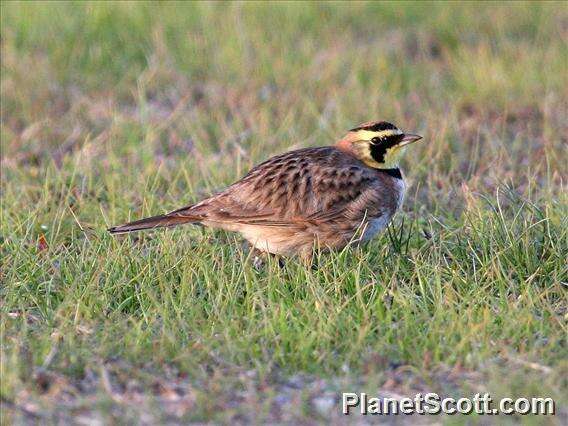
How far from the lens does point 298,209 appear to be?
6.31 metres

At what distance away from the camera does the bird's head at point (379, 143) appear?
22.1 feet

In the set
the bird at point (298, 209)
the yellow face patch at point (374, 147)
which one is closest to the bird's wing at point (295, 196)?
the bird at point (298, 209)

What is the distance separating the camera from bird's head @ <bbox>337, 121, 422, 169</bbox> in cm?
674

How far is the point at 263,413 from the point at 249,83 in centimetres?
611

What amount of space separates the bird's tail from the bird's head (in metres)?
1.15

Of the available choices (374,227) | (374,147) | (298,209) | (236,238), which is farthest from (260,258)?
(374,147)

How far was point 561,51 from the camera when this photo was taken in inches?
441

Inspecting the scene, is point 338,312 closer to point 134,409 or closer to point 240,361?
point 240,361

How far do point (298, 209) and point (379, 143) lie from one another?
0.77 meters

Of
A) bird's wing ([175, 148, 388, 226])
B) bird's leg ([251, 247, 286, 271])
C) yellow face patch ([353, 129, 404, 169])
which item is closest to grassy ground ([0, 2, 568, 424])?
bird's leg ([251, 247, 286, 271])

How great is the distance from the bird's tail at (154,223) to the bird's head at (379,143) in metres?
1.15

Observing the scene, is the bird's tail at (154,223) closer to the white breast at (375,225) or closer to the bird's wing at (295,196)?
the bird's wing at (295,196)

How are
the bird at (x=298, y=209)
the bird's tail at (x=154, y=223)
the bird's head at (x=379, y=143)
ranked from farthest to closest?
the bird's head at (x=379, y=143) → the bird at (x=298, y=209) → the bird's tail at (x=154, y=223)

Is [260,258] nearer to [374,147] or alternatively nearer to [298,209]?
[298,209]
